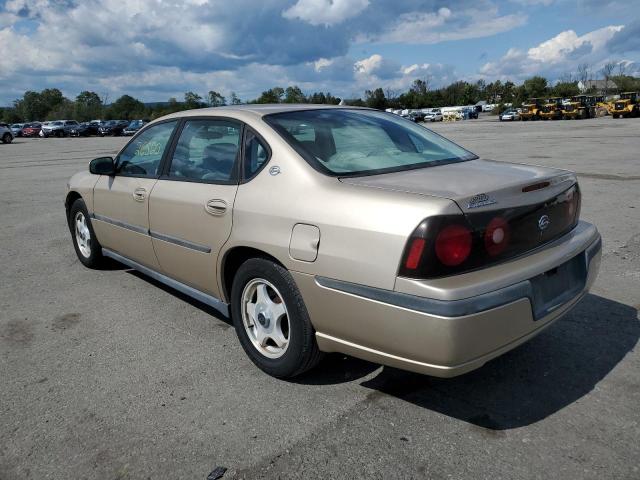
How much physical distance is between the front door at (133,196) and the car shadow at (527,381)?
6.98ft

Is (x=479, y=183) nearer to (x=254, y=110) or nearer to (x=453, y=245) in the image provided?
(x=453, y=245)

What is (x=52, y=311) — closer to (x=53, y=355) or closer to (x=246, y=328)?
(x=53, y=355)

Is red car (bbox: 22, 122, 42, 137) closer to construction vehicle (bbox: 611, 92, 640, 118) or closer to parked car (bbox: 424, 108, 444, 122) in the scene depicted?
parked car (bbox: 424, 108, 444, 122)

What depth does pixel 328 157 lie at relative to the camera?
3.13 m

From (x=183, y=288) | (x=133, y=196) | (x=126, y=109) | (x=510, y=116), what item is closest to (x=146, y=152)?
(x=133, y=196)

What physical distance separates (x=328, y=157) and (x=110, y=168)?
2326 millimetres

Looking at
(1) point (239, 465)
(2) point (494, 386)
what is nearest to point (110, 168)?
(1) point (239, 465)

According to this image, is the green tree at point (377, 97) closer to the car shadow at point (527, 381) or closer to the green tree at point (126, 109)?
the green tree at point (126, 109)

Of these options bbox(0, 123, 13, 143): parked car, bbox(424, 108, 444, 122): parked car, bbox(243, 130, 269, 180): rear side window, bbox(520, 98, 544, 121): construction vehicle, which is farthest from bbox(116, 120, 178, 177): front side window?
bbox(424, 108, 444, 122): parked car

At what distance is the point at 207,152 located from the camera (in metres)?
3.68

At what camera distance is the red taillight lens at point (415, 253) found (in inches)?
94.3

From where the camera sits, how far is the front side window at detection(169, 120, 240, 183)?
3.46m

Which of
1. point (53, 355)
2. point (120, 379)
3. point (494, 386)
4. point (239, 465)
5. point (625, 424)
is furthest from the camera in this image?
point (53, 355)

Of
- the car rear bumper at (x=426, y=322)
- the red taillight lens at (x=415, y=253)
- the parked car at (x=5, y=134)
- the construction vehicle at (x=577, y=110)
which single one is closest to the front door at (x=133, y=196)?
the car rear bumper at (x=426, y=322)
